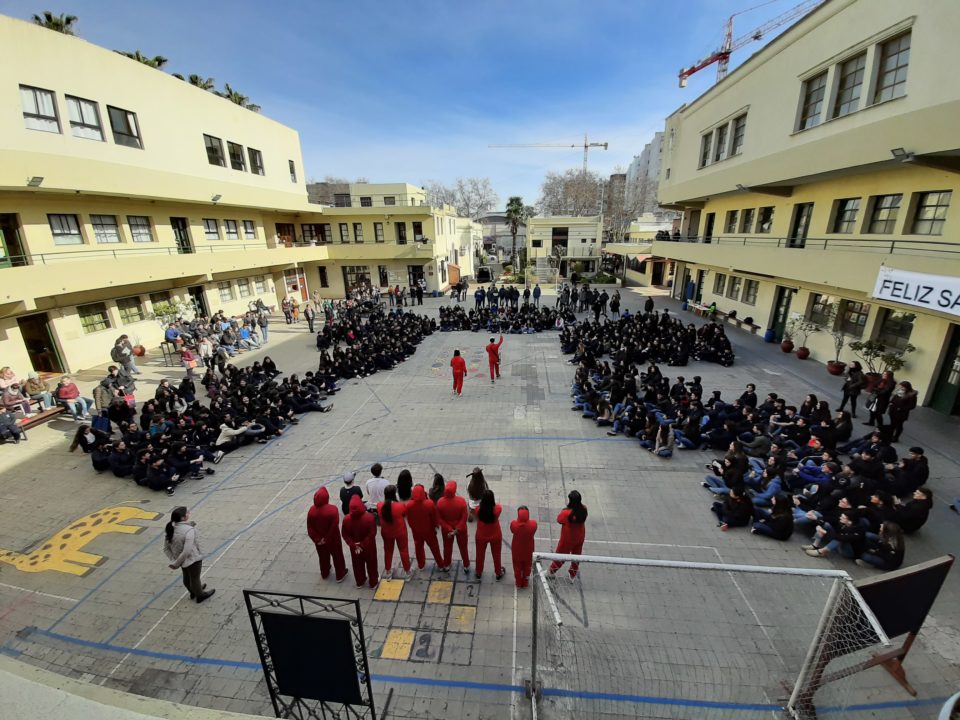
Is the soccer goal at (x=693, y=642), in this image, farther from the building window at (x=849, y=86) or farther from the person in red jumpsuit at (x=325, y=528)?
the building window at (x=849, y=86)

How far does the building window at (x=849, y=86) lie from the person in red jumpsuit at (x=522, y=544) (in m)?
18.3

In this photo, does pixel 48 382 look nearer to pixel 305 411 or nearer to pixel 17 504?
pixel 17 504

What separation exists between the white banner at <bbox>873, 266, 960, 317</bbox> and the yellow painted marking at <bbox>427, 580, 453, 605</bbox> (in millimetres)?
12681

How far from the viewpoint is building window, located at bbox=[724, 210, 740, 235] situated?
81.2 feet

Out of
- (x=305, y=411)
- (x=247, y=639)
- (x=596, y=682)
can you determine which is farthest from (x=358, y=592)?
(x=305, y=411)

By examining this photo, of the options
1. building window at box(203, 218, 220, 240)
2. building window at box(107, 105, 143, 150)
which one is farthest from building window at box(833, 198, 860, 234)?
building window at box(203, 218, 220, 240)

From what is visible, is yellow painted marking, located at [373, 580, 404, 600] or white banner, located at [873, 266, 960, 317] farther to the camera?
white banner, located at [873, 266, 960, 317]

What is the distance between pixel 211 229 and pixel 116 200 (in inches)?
252

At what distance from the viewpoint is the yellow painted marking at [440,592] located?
21.6 feet

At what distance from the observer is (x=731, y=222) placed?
82.9 feet

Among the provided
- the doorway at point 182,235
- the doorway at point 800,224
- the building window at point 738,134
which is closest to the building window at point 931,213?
the doorway at point 800,224

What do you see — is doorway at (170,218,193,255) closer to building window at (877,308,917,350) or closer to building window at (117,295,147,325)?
building window at (117,295,147,325)

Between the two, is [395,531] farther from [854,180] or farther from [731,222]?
[731,222]

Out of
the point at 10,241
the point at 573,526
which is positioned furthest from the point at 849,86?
the point at 10,241
